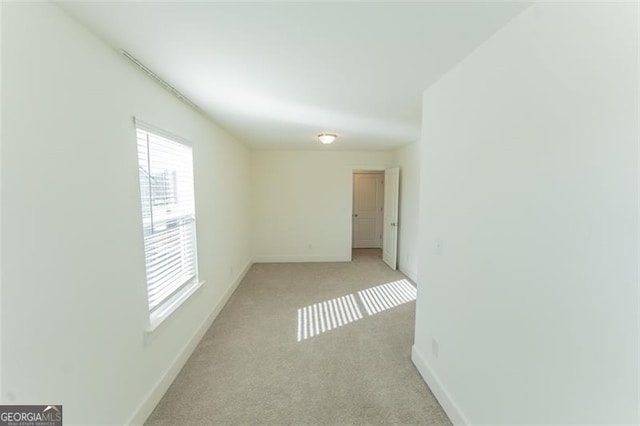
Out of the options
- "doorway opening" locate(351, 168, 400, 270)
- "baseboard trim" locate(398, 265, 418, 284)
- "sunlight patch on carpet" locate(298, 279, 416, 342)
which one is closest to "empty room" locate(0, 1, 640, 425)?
"sunlight patch on carpet" locate(298, 279, 416, 342)

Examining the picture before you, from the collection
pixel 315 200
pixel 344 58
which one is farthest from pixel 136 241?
pixel 315 200

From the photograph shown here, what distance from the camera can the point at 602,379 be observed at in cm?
88

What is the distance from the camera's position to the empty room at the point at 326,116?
92cm

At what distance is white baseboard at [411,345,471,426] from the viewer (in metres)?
1.64

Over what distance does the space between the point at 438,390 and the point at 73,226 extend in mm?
2483

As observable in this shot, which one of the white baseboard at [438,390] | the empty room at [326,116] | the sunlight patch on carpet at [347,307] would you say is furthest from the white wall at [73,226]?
the white baseboard at [438,390]

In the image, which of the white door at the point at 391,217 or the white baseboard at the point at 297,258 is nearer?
the white door at the point at 391,217

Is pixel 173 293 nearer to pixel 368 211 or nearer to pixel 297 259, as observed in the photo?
pixel 297 259

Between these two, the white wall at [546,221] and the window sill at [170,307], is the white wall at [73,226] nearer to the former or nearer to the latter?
the window sill at [170,307]

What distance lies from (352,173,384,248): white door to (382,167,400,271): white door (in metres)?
1.48

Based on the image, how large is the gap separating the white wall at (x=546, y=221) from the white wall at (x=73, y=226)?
82.3 inches

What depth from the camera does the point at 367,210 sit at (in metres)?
7.06

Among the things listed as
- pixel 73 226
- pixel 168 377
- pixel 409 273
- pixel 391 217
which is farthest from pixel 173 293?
pixel 391 217

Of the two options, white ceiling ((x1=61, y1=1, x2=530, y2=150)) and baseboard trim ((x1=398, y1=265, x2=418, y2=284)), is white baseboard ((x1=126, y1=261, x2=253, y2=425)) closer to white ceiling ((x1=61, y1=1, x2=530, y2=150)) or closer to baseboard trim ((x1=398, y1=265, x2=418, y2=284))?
white ceiling ((x1=61, y1=1, x2=530, y2=150))
